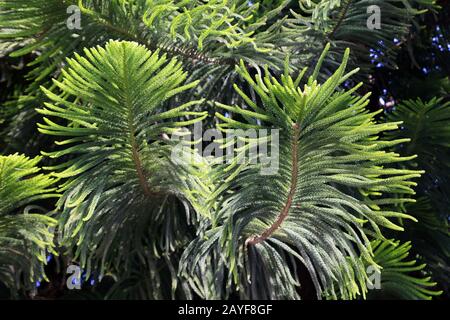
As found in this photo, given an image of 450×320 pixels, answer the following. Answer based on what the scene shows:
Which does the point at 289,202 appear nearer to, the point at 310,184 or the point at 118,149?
the point at 310,184

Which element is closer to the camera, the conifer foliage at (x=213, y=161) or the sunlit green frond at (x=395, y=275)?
the conifer foliage at (x=213, y=161)

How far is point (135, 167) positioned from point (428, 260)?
0.71m

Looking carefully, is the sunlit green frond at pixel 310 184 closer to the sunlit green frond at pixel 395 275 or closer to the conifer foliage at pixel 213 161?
the conifer foliage at pixel 213 161

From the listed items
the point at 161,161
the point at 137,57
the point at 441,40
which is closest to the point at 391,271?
the point at 161,161

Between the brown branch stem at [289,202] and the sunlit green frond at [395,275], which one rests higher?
the brown branch stem at [289,202]

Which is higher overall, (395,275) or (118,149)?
(118,149)

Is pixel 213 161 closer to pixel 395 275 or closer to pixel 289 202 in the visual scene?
pixel 289 202

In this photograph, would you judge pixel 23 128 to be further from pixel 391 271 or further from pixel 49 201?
pixel 391 271

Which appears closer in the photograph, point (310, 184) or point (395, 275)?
point (310, 184)

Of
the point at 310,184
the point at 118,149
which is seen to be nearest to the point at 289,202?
the point at 310,184

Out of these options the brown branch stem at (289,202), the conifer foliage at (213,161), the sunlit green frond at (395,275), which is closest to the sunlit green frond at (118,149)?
the conifer foliage at (213,161)

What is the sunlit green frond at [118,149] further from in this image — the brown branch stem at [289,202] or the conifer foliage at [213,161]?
the brown branch stem at [289,202]

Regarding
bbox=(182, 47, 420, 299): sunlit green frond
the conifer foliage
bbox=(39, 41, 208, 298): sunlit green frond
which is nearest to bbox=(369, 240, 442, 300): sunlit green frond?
the conifer foliage
